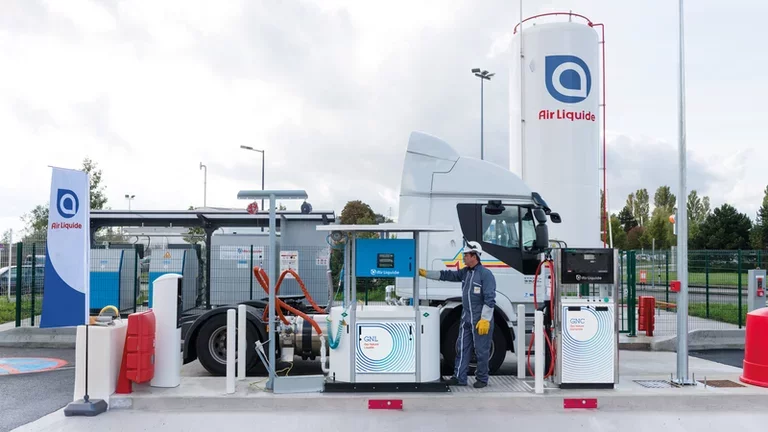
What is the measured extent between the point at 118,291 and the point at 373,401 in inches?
305

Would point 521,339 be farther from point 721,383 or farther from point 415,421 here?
point 721,383

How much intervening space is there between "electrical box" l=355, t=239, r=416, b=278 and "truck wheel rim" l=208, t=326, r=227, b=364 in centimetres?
271

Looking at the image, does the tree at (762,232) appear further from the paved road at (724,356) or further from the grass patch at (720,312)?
the paved road at (724,356)

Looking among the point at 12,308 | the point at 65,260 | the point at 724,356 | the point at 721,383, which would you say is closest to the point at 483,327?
the point at 721,383

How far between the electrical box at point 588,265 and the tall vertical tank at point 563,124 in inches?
205

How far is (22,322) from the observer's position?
14.8 m

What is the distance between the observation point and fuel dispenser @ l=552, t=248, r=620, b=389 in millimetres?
8031

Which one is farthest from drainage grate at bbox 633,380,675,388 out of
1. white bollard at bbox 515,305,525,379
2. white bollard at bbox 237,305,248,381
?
white bollard at bbox 237,305,248,381

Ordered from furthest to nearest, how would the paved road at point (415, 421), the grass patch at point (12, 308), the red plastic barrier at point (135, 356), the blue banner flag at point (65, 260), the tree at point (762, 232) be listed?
1. the tree at point (762, 232)
2. the grass patch at point (12, 308)
3. the red plastic barrier at point (135, 356)
4. the blue banner flag at point (65, 260)
5. the paved road at point (415, 421)

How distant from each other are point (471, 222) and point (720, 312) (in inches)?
424

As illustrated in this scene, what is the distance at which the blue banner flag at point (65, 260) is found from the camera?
754 centimetres

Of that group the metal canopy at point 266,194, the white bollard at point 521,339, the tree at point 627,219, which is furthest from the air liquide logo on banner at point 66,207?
the tree at point 627,219

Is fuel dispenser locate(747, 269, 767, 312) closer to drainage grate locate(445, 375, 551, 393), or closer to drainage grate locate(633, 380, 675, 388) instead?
drainage grate locate(633, 380, 675, 388)

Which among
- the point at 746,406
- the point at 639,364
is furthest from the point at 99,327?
the point at 639,364
